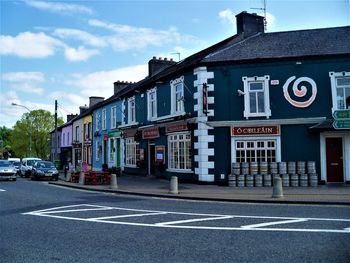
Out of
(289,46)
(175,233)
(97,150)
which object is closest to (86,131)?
(97,150)

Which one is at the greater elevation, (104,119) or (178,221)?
(104,119)

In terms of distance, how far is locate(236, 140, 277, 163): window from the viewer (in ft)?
64.3

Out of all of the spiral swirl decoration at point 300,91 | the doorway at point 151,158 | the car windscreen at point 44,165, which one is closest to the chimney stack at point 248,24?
the spiral swirl decoration at point 300,91

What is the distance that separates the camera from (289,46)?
20594 mm

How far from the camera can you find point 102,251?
6.68 m

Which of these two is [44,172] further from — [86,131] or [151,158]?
[86,131]

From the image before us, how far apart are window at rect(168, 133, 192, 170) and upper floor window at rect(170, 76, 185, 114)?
1.62 metres

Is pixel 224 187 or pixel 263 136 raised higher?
pixel 263 136

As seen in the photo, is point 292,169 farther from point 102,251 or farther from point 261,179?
point 102,251

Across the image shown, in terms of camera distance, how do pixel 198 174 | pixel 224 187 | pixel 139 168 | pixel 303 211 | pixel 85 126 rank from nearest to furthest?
pixel 303 211 < pixel 224 187 < pixel 198 174 < pixel 139 168 < pixel 85 126

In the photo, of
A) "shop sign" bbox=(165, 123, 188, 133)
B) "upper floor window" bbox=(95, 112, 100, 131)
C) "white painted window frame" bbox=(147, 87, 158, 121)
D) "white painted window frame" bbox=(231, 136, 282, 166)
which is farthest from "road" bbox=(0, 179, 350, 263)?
"upper floor window" bbox=(95, 112, 100, 131)

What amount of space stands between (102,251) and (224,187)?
12677 millimetres

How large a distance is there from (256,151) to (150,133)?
830 centimetres

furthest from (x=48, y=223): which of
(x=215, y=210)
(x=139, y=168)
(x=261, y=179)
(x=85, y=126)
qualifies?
(x=85, y=126)
